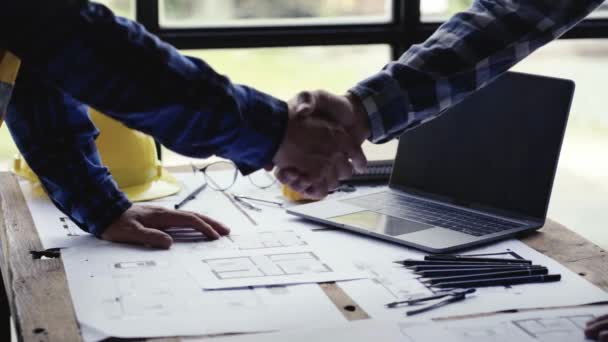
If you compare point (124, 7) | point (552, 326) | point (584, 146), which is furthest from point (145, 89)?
point (584, 146)

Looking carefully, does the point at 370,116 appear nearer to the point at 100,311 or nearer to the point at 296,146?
the point at 296,146

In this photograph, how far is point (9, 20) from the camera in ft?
4.20

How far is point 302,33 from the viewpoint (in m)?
2.44

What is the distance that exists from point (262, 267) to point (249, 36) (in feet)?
3.68

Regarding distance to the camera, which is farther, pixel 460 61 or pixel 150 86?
pixel 460 61

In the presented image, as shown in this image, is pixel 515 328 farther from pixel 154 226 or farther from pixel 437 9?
pixel 437 9

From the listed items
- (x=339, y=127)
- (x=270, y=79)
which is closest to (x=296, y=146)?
(x=339, y=127)

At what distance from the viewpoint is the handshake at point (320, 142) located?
1530 millimetres

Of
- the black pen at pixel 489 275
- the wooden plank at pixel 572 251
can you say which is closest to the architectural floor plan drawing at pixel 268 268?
the black pen at pixel 489 275

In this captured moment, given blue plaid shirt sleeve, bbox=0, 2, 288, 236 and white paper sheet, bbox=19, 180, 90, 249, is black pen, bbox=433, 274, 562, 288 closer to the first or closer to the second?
blue plaid shirt sleeve, bbox=0, 2, 288, 236

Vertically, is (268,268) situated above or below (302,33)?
below

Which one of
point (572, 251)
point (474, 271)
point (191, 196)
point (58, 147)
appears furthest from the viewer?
point (191, 196)

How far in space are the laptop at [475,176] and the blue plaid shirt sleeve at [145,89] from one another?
26cm

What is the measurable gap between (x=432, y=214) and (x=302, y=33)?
0.92m
